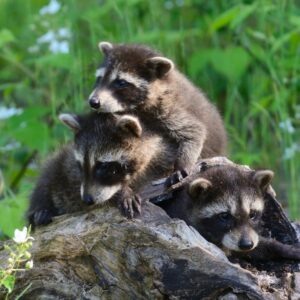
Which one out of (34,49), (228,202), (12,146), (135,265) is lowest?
(12,146)

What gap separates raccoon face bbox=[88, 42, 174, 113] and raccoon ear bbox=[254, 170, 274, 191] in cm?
141

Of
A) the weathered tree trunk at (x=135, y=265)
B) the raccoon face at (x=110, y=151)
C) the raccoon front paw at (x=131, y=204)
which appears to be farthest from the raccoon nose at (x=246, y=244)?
the raccoon face at (x=110, y=151)

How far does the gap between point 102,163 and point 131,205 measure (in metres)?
0.70

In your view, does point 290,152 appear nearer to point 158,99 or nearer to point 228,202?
point 158,99

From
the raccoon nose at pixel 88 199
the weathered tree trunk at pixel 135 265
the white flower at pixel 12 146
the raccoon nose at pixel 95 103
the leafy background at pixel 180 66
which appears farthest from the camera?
the white flower at pixel 12 146

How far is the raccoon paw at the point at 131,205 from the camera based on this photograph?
5.61m

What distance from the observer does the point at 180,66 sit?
9.84 metres

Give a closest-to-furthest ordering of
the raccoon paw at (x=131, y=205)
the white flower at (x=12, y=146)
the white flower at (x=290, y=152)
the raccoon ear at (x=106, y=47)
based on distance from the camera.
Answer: the raccoon paw at (x=131, y=205), the raccoon ear at (x=106, y=47), the white flower at (x=290, y=152), the white flower at (x=12, y=146)

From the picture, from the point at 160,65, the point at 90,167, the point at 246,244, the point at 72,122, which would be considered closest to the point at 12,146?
the point at 160,65

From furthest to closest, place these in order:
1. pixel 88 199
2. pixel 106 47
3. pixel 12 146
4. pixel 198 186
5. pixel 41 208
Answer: pixel 12 146 < pixel 106 47 < pixel 41 208 < pixel 88 199 < pixel 198 186

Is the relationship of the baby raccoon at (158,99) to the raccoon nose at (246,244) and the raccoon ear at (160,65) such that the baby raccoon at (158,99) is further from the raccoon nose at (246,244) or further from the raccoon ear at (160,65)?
the raccoon nose at (246,244)

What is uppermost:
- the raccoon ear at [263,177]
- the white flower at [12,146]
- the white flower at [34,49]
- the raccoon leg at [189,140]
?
the raccoon ear at [263,177]

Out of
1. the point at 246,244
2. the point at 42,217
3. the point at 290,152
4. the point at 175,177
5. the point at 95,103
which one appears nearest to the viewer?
the point at 246,244

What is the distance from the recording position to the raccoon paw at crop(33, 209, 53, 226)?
6.61m
